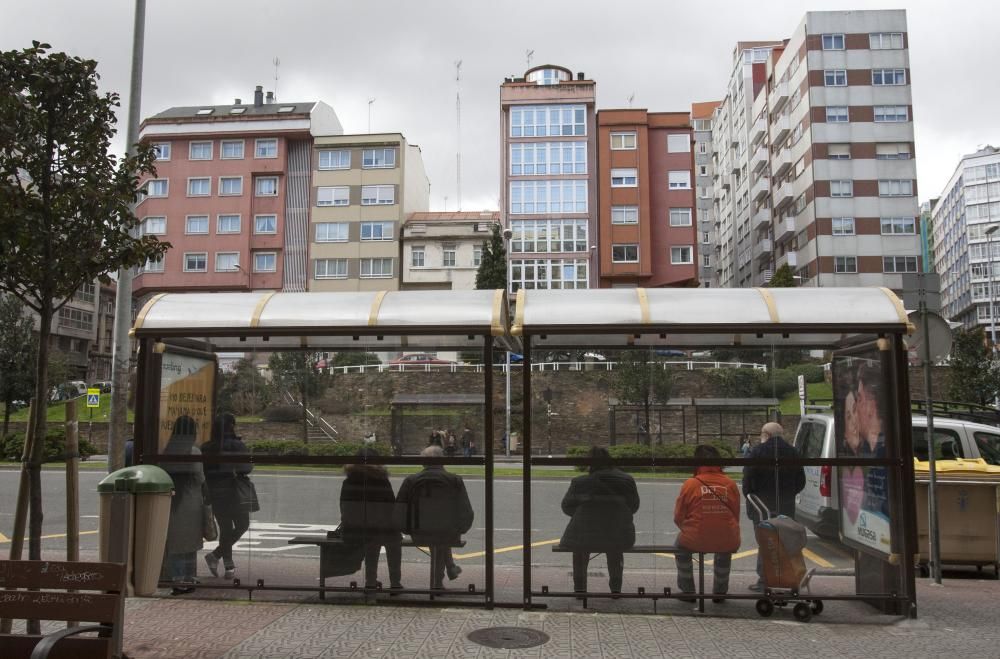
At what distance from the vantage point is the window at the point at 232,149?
57.8 m

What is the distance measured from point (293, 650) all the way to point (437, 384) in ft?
9.63

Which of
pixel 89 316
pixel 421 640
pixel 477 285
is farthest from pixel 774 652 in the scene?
pixel 89 316

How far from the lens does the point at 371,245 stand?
5706 centimetres

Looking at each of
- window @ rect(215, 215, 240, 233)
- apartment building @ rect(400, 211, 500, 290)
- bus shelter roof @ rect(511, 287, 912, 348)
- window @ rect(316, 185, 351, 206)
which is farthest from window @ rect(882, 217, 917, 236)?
bus shelter roof @ rect(511, 287, 912, 348)

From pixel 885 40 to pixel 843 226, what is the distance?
42.3 ft

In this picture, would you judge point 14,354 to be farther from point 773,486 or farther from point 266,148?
point 773,486

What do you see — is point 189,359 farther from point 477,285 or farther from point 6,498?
point 477,285

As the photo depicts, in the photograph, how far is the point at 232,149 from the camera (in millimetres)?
57906

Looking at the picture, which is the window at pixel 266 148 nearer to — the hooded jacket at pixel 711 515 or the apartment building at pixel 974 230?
the hooded jacket at pixel 711 515

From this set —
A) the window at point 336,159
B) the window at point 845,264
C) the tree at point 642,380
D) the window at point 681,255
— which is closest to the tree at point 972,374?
the window at point 845,264

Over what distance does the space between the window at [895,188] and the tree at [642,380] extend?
175ft

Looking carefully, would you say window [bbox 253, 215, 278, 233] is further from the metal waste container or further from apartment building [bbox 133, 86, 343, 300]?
the metal waste container

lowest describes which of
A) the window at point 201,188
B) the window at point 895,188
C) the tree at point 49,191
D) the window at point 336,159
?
the tree at point 49,191

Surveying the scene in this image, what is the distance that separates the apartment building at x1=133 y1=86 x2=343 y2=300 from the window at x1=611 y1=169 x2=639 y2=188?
21.9m
